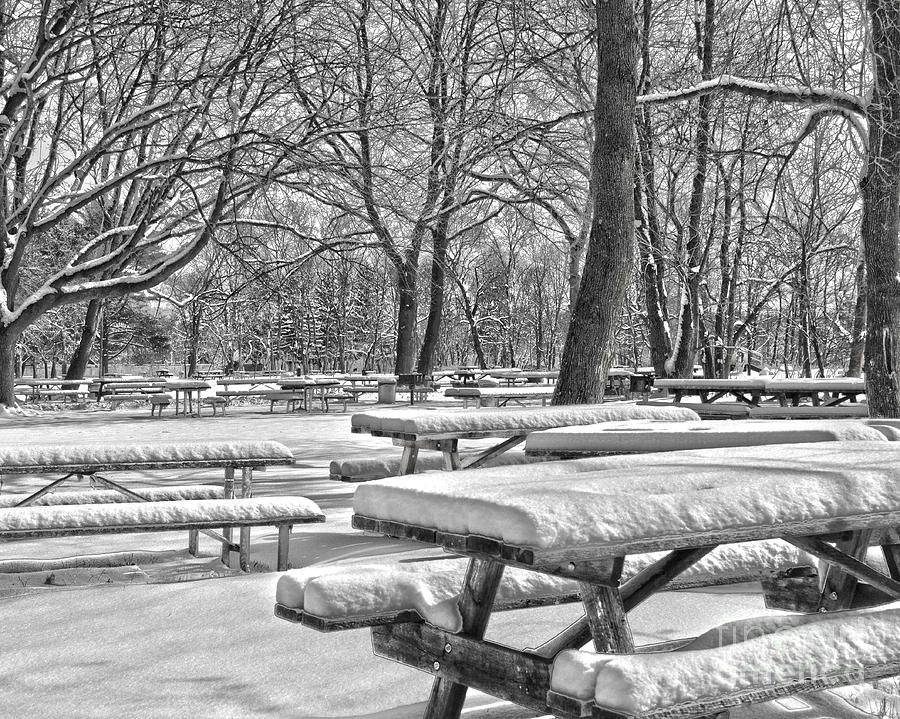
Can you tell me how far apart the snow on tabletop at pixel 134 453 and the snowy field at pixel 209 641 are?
0.63 m

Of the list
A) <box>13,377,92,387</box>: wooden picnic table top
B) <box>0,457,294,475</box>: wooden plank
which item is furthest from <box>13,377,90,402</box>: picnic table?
<box>0,457,294,475</box>: wooden plank

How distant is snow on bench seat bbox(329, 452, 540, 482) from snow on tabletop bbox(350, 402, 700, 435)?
2.89 ft

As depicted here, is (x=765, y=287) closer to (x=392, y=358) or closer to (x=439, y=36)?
(x=439, y=36)

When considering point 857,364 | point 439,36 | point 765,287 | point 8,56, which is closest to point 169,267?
point 8,56

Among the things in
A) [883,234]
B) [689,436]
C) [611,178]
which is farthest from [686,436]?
[883,234]

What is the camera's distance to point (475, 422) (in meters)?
6.35

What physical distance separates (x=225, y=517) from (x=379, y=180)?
10.4 m

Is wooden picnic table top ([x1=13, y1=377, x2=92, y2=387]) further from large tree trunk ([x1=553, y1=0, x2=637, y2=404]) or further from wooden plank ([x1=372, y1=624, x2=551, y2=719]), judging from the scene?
wooden plank ([x1=372, y1=624, x2=551, y2=719])

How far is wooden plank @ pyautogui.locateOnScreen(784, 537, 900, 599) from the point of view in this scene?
2939 millimetres

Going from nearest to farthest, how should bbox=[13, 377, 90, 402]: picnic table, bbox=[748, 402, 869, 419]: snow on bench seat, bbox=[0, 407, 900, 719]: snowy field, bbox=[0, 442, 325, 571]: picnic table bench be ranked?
1. bbox=[0, 407, 900, 719]: snowy field
2. bbox=[0, 442, 325, 571]: picnic table bench
3. bbox=[748, 402, 869, 419]: snow on bench seat
4. bbox=[13, 377, 90, 402]: picnic table

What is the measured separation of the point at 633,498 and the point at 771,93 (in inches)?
331

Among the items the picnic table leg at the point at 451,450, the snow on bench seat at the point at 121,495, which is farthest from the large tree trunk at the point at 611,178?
the snow on bench seat at the point at 121,495

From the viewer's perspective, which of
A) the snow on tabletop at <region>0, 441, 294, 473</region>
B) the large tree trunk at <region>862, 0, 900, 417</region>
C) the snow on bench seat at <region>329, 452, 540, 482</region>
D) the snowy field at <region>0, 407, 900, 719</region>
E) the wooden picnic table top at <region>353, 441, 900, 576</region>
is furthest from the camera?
the large tree trunk at <region>862, 0, 900, 417</region>

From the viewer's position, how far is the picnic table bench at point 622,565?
219cm
